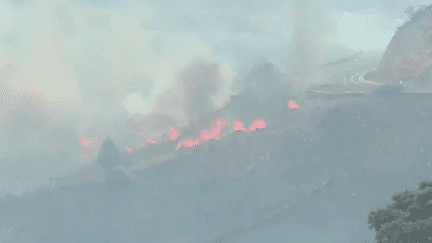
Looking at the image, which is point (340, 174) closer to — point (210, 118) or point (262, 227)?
point (262, 227)

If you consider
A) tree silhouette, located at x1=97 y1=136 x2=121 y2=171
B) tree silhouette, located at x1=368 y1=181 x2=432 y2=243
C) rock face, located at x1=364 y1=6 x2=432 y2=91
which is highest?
rock face, located at x1=364 y1=6 x2=432 y2=91

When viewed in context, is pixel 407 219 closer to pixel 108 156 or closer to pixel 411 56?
pixel 108 156

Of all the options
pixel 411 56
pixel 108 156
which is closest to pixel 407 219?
pixel 108 156

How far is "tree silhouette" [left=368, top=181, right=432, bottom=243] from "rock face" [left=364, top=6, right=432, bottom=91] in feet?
312

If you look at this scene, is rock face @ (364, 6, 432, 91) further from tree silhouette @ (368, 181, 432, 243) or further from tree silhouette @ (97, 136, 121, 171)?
tree silhouette @ (97, 136, 121, 171)

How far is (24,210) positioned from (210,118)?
79.0 metres

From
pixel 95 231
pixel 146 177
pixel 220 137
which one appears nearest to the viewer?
pixel 95 231

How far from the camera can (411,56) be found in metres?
118

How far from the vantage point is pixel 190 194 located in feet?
329

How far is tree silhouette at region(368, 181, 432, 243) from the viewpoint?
82.6 feet

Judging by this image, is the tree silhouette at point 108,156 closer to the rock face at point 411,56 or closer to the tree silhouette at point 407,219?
the tree silhouette at point 407,219

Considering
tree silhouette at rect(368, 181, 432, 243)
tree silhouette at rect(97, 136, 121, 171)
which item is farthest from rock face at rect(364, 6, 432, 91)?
tree silhouette at rect(97, 136, 121, 171)

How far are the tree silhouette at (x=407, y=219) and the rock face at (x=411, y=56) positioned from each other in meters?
95.2

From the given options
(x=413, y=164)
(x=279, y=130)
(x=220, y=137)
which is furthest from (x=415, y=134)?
(x=220, y=137)
